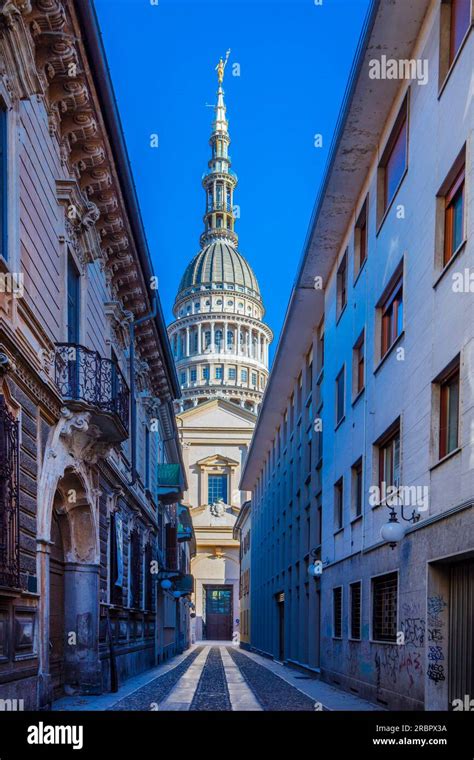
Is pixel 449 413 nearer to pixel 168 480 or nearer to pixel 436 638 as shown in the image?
pixel 436 638

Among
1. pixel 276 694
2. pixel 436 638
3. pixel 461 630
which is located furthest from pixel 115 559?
pixel 461 630

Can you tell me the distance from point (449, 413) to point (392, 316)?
172 inches

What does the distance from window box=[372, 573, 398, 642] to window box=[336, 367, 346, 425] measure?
5.49 m

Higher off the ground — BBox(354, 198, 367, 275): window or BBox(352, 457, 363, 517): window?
BBox(354, 198, 367, 275): window

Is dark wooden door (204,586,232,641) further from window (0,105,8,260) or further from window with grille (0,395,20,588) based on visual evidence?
window (0,105,8,260)

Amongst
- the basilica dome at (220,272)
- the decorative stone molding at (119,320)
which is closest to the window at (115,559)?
the decorative stone molding at (119,320)

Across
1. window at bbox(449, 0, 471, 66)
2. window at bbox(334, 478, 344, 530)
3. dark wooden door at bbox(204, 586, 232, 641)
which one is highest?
window at bbox(449, 0, 471, 66)

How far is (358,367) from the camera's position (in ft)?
62.9

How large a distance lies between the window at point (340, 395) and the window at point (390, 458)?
430 cm

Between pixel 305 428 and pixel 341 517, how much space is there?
7.50 meters

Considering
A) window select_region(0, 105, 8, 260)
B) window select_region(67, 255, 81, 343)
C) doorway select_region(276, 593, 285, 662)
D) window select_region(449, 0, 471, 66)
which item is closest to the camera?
window select_region(0, 105, 8, 260)

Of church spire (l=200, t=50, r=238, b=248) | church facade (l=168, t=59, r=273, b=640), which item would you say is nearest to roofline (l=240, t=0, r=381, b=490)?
church facade (l=168, t=59, r=273, b=640)

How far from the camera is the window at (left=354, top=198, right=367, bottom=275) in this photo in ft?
62.3
